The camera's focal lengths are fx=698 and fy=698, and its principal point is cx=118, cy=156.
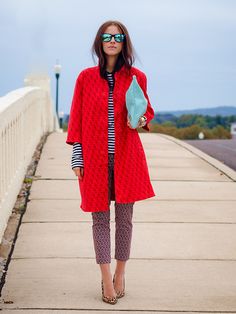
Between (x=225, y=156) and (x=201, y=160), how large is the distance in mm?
2592

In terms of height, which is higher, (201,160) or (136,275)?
(136,275)

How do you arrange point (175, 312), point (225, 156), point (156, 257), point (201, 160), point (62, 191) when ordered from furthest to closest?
point (225, 156), point (201, 160), point (62, 191), point (156, 257), point (175, 312)

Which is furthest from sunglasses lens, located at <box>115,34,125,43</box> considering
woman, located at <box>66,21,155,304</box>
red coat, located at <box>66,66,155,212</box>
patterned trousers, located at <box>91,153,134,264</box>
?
patterned trousers, located at <box>91,153,134,264</box>

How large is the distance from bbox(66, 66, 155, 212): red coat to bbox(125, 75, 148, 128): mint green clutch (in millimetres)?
88

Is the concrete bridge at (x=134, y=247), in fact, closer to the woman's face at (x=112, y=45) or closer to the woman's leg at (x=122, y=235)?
the woman's leg at (x=122, y=235)

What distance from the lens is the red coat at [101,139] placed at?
15.5 feet

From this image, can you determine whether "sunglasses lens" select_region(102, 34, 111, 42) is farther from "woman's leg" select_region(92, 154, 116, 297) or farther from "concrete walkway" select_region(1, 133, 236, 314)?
"concrete walkway" select_region(1, 133, 236, 314)

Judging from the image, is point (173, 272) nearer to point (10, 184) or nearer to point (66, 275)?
point (66, 275)

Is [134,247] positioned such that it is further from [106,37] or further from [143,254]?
[106,37]

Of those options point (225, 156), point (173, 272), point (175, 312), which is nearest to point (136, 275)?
point (173, 272)

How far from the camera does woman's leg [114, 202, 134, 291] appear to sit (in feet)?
15.9

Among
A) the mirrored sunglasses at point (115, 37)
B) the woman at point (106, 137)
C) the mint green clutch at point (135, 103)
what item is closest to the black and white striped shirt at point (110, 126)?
the woman at point (106, 137)

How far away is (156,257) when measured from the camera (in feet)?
19.6

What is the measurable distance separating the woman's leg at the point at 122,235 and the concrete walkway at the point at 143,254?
0.17 m
